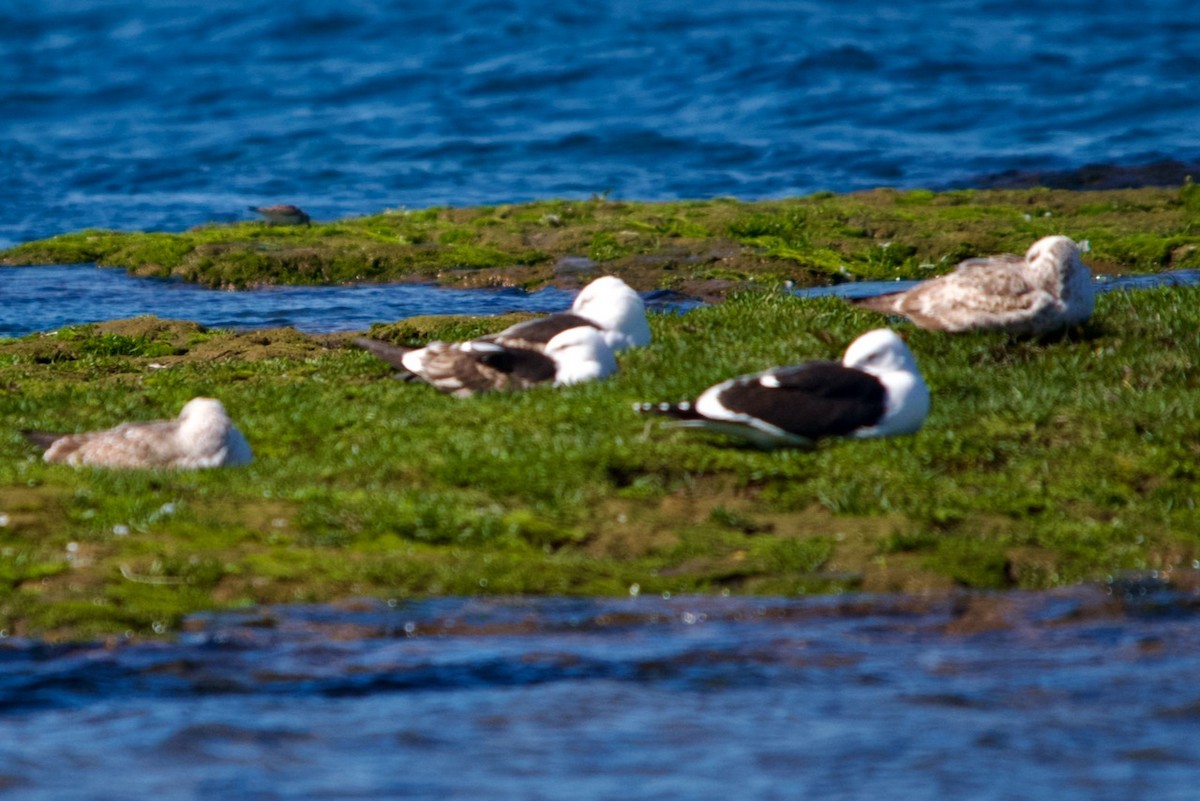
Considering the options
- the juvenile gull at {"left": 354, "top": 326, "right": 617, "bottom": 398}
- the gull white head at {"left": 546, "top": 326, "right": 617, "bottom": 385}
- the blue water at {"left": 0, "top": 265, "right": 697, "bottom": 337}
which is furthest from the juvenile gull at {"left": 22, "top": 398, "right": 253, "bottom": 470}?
the blue water at {"left": 0, "top": 265, "right": 697, "bottom": 337}

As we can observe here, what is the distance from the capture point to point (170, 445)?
11758 mm

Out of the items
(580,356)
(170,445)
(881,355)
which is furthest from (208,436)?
(881,355)

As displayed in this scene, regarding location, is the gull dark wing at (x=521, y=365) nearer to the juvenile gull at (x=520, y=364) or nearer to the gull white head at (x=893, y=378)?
the juvenile gull at (x=520, y=364)

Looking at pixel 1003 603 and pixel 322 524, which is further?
pixel 322 524

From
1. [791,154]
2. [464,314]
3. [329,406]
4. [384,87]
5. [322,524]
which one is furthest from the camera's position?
[384,87]

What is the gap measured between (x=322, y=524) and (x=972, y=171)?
29.0m

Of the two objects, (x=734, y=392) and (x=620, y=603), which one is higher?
(x=734, y=392)

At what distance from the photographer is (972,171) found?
37.0m

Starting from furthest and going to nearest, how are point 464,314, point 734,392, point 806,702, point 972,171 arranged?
point 972,171
point 464,314
point 734,392
point 806,702

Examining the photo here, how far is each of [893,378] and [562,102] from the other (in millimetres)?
42196

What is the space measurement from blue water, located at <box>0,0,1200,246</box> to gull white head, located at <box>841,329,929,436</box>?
2470cm

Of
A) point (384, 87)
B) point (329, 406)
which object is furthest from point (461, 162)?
point (329, 406)

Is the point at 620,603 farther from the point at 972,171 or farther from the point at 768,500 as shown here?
the point at 972,171

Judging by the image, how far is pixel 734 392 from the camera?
11461mm
